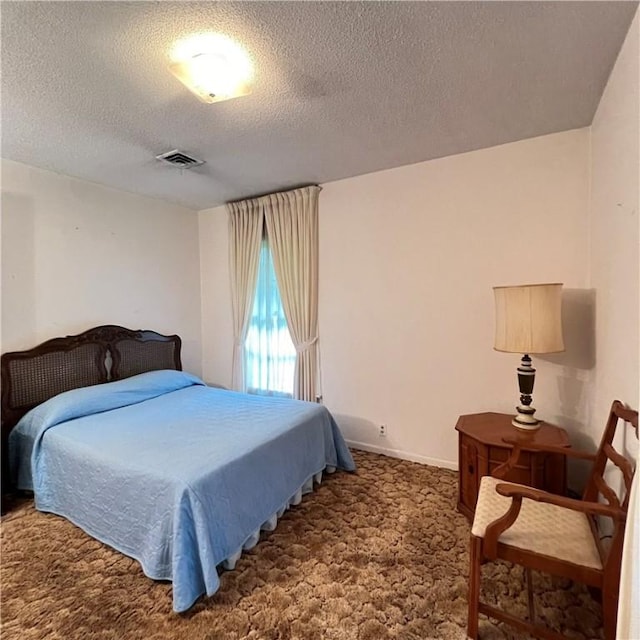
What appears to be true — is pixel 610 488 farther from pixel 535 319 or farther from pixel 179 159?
pixel 179 159

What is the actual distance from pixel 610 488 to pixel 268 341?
2862 mm

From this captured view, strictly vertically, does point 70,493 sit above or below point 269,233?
below

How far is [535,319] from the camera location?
194cm

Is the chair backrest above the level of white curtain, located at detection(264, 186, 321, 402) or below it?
below

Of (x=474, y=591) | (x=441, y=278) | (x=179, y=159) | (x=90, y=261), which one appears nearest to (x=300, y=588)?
(x=474, y=591)

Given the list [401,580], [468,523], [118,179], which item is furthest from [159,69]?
[468,523]

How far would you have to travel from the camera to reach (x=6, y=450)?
2.48 meters

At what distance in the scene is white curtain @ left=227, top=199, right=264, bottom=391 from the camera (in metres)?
3.62

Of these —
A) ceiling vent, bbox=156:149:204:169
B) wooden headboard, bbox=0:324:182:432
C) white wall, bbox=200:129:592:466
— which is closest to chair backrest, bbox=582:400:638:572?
white wall, bbox=200:129:592:466

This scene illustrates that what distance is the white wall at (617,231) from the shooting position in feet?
4.64

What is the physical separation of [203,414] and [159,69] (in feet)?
6.84

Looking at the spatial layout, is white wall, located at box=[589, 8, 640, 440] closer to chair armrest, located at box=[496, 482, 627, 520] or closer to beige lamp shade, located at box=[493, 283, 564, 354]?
beige lamp shade, located at box=[493, 283, 564, 354]

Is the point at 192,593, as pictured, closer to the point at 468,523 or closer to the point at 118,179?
the point at 468,523

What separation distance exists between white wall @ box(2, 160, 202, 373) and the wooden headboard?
13 centimetres
